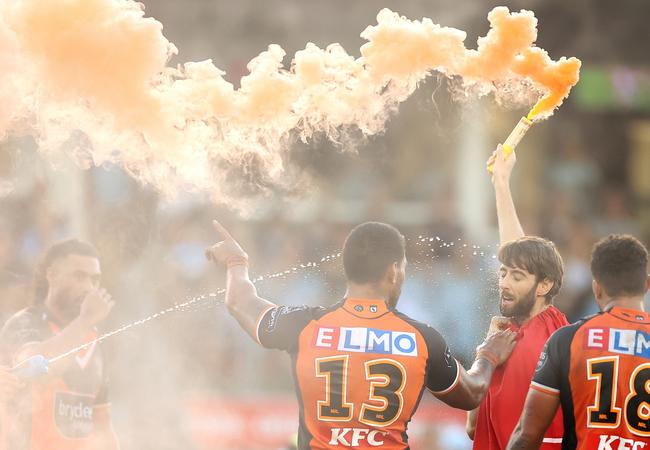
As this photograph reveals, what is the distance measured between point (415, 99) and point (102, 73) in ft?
21.3

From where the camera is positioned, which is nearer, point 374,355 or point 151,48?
point 374,355

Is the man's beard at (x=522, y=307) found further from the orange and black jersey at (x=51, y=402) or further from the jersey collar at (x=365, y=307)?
the orange and black jersey at (x=51, y=402)

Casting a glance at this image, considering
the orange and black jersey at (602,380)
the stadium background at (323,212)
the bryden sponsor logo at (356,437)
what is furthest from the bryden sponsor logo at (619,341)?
the stadium background at (323,212)

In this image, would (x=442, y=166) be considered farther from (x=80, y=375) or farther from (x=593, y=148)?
(x=80, y=375)

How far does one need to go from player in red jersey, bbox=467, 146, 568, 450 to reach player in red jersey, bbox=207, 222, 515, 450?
6.0 inches

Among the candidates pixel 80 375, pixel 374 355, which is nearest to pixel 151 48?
pixel 80 375

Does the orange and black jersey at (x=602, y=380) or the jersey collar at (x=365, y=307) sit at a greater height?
the jersey collar at (x=365, y=307)

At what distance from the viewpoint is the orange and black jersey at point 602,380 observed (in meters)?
4.56

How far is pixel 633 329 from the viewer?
184 inches

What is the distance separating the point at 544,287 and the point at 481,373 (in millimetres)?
562

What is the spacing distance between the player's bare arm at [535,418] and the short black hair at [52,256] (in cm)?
291

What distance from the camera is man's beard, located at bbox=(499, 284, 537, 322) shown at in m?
5.11

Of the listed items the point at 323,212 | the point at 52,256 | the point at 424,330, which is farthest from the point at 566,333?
the point at 323,212

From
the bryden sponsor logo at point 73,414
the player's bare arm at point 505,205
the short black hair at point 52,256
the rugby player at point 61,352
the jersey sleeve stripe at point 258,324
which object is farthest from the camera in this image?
the short black hair at point 52,256
